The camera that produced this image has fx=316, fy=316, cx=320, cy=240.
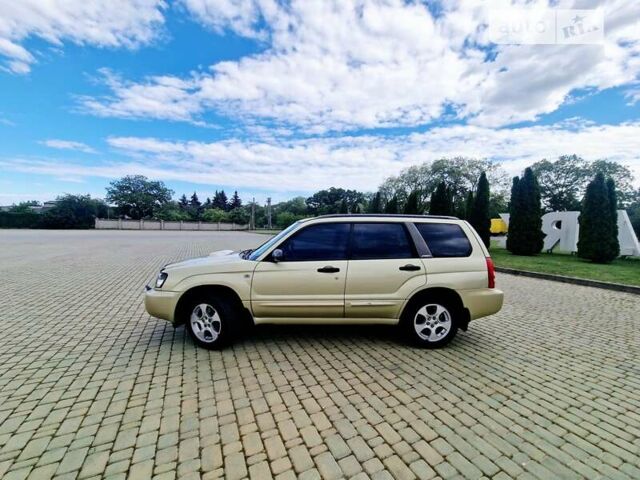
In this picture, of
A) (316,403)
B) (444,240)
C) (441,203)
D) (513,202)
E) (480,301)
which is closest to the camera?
(316,403)

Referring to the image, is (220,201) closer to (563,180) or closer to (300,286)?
(563,180)

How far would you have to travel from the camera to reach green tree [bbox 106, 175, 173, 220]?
72.2m

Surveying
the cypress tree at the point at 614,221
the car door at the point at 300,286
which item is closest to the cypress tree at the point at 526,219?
the cypress tree at the point at 614,221

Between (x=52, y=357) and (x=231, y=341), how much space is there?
2.03 meters

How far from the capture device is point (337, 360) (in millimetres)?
3688

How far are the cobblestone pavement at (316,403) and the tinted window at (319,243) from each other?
1.18 meters

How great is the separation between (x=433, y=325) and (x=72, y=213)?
71.5m

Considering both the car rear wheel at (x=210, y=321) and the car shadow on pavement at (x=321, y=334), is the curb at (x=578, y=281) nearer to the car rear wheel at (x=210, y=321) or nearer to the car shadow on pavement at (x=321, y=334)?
the car shadow on pavement at (x=321, y=334)

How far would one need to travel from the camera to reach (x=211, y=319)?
396 centimetres

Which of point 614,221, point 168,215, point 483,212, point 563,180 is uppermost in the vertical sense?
point 563,180

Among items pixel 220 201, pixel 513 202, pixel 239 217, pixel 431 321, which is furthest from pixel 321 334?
pixel 220 201

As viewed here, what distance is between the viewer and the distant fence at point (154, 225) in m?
61.1

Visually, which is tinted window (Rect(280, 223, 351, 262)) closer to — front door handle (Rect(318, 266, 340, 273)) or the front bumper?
front door handle (Rect(318, 266, 340, 273))

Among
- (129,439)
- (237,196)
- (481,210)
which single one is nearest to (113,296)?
(129,439)
